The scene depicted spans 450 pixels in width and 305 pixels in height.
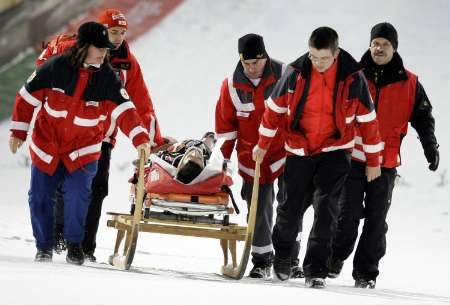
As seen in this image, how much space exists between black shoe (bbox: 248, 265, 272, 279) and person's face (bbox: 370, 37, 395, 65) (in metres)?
1.19

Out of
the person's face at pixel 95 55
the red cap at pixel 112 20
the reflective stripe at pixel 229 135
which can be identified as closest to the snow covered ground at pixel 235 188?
the reflective stripe at pixel 229 135

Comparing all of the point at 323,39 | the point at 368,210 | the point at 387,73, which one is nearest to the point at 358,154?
the point at 368,210

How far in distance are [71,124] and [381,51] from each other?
1.62 metres

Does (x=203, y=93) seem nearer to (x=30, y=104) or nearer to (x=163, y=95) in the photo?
(x=163, y=95)

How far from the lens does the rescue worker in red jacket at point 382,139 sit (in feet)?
21.7

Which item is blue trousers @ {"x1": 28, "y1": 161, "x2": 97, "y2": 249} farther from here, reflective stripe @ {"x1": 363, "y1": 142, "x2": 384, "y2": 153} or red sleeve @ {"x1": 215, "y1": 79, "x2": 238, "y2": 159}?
reflective stripe @ {"x1": 363, "y1": 142, "x2": 384, "y2": 153}

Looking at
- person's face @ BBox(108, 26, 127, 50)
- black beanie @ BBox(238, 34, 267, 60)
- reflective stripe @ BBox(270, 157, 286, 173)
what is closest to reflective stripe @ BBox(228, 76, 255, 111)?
black beanie @ BBox(238, 34, 267, 60)

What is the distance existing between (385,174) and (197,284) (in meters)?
1.60

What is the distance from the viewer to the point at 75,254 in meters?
6.38

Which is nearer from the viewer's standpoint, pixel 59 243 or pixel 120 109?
pixel 120 109

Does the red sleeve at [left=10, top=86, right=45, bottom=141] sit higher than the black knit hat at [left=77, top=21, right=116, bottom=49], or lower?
lower

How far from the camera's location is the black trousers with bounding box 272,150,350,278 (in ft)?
19.9

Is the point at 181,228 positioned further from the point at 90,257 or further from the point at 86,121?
the point at 90,257

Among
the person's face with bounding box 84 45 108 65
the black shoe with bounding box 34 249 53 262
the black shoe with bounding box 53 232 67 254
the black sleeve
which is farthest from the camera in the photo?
the black shoe with bounding box 53 232 67 254
